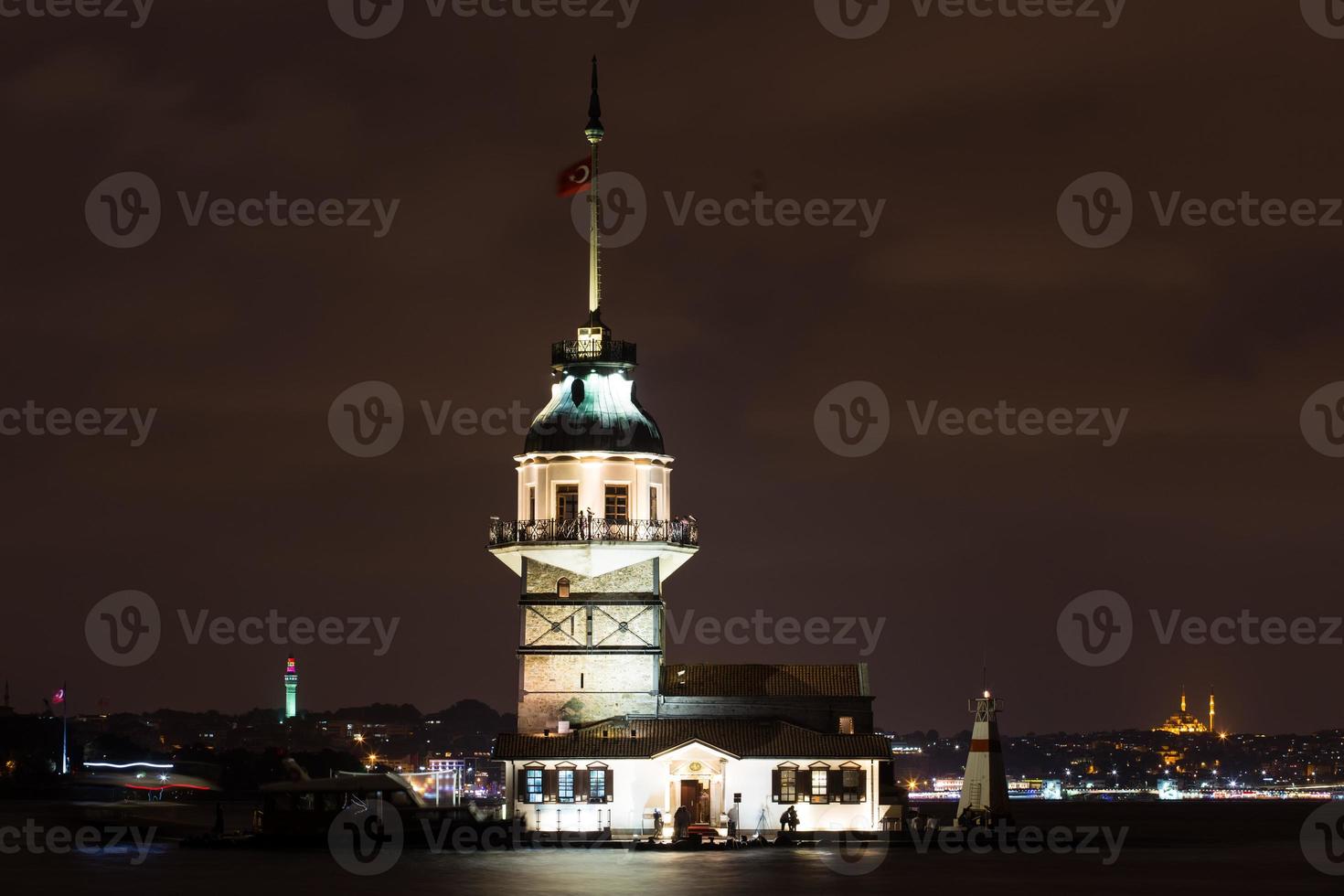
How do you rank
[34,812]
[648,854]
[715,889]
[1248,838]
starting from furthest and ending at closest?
[34,812] → [1248,838] → [648,854] → [715,889]

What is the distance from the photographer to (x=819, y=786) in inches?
3196

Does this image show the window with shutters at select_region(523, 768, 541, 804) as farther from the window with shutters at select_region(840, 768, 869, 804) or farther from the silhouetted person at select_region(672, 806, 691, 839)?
the window with shutters at select_region(840, 768, 869, 804)

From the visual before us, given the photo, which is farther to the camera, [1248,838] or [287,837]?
[1248,838]

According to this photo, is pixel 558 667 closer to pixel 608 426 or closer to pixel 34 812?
pixel 608 426

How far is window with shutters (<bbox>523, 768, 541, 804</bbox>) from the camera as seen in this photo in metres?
81.5

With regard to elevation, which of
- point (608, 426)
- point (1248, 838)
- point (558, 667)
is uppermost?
point (608, 426)

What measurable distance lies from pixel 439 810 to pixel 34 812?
75965mm

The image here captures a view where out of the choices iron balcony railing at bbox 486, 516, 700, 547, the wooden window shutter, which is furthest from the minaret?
the wooden window shutter

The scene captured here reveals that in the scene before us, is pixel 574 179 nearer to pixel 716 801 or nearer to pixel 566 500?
pixel 566 500

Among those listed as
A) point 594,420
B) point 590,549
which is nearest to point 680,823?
point 590,549

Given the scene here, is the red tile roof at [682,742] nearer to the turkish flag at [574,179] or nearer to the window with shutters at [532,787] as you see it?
the window with shutters at [532,787]

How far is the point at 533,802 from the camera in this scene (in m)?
81.8

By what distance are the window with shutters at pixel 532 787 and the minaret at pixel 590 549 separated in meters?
2.30

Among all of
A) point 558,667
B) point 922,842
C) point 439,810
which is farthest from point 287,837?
point 922,842
